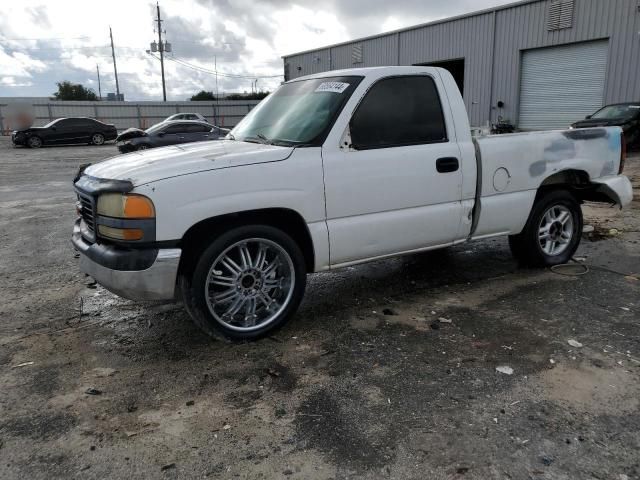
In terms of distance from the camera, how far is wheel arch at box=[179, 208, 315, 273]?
3.63 metres

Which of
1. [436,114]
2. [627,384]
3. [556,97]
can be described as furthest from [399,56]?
[627,384]

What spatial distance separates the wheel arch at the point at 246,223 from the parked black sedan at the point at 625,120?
47.2 ft

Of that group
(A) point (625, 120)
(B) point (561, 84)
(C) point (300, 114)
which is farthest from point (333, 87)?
(B) point (561, 84)

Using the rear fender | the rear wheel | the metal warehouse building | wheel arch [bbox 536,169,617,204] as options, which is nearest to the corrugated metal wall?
the rear wheel

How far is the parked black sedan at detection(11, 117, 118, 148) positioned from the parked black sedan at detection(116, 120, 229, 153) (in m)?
11.1

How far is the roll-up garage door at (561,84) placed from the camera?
1972 cm

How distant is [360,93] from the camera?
4156 mm

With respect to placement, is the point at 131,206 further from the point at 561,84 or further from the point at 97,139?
the point at 97,139

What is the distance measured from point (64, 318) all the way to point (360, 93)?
3.12 m

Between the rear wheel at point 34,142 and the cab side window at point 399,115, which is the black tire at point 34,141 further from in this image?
the cab side window at point 399,115

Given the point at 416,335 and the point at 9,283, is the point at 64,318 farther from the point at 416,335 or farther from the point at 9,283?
the point at 416,335

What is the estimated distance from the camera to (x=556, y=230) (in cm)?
557

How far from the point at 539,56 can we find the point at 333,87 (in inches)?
816

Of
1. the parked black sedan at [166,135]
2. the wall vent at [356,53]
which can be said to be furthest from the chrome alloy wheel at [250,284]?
the wall vent at [356,53]
